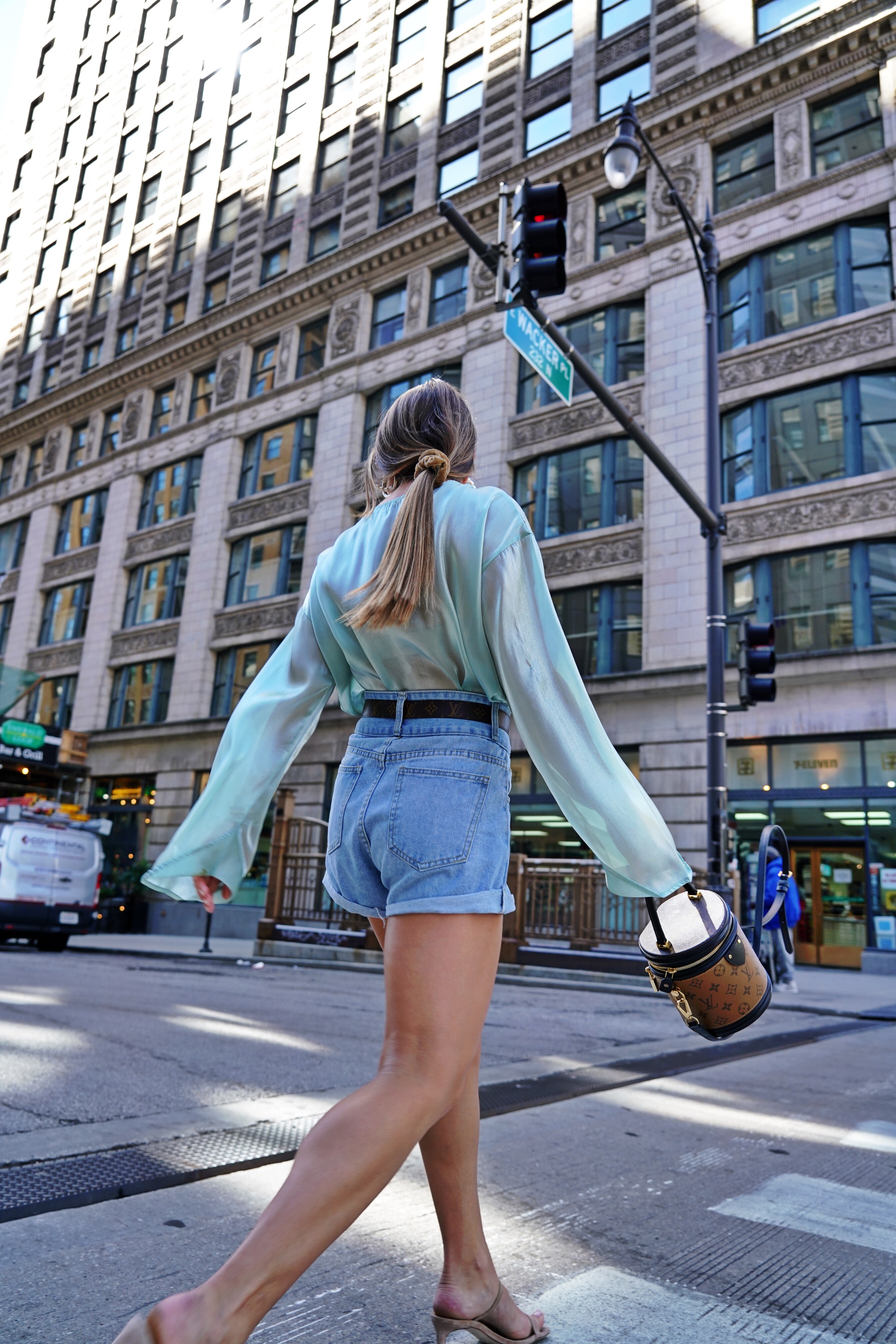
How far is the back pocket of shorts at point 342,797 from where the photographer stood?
1934mm

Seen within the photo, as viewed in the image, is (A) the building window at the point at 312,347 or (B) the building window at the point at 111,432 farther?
(B) the building window at the point at 111,432

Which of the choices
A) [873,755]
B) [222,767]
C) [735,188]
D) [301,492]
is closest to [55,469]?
[301,492]

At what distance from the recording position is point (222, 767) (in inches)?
79.5

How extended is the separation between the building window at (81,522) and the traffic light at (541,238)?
28305mm

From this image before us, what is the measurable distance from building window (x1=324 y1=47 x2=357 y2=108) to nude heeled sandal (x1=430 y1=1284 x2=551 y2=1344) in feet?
115

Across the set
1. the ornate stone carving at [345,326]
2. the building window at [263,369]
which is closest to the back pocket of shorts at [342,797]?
the ornate stone carving at [345,326]

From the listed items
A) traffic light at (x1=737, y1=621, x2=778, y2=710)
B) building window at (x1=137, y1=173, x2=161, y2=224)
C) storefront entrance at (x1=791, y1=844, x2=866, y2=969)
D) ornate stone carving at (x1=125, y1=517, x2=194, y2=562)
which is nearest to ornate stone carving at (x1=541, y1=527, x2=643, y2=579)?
storefront entrance at (x1=791, y1=844, x2=866, y2=969)

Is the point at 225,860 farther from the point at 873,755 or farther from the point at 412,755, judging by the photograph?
the point at 873,755

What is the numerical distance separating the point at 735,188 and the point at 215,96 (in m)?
22.6

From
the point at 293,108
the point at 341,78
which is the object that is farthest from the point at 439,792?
the point at 293,108

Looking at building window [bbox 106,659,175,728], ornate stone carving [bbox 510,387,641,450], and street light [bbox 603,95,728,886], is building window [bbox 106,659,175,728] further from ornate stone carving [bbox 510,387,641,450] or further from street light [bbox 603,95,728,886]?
street light [bbox 603,95,728,886]

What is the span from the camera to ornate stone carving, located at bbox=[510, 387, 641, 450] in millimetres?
21719

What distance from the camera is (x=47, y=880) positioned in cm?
1577

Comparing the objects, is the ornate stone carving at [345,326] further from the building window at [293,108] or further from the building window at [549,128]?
the building window at [293,108]
